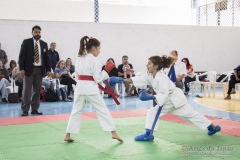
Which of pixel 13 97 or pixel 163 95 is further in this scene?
pixel 13 97

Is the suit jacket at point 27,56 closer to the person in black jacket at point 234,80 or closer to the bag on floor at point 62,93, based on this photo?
the bag on floor at point 62,93

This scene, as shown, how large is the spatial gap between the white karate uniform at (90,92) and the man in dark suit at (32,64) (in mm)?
2930

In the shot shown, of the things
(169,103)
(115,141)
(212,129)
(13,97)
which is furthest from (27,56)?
(212,129)

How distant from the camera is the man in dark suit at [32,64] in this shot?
23.6ft

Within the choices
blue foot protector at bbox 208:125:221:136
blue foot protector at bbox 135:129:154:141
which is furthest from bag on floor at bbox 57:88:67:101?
blue foot protector at bbox 208:125:221:136

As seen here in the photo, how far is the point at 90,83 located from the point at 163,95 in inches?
37.3

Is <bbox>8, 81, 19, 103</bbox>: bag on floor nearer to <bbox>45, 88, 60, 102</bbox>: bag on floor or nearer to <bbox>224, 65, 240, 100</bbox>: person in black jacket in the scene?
<bbox>45, 88, 60, 102</bbox>: bag on floor

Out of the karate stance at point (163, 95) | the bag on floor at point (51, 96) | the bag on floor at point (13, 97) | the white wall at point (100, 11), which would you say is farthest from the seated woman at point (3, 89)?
the karate stance at point (163, 95)

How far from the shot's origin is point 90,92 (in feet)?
14.7

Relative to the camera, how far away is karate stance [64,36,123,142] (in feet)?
14.5

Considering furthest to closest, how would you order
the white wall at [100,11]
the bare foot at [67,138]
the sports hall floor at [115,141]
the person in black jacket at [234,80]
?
the white wall at [100,11]
the person in black jacket at [234,80]
the bare foot at [67,138]
the sports hall floor at [115,141]

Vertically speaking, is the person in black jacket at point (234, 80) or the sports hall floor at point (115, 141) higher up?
the person in black jacket at point (234, 80)

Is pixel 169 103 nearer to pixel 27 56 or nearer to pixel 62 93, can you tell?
pixel 27 56

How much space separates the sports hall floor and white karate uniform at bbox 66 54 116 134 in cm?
26
